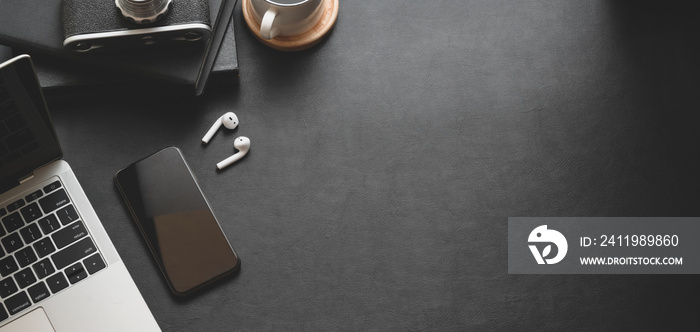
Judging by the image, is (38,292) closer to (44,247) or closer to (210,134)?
(44,247)

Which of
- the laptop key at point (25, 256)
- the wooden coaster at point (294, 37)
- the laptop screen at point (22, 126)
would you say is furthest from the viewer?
the wooden coaster at point (294, 37)

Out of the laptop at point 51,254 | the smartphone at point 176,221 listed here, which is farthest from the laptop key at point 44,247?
the smartphone at point 176,221

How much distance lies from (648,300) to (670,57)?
1.20 ft

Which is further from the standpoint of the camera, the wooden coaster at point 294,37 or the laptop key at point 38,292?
the wooden coaster at point 294,37

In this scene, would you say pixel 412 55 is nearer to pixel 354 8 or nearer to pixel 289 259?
pixel 354 8

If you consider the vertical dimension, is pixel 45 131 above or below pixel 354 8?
below

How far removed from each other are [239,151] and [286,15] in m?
0.20

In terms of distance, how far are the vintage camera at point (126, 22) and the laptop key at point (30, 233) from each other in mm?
240

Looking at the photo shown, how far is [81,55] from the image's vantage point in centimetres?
101

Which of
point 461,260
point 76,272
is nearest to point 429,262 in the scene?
point 461,260

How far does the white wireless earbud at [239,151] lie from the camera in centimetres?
106

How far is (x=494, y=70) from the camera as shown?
1128 millimetres

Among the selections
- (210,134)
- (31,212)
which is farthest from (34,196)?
(210,134)

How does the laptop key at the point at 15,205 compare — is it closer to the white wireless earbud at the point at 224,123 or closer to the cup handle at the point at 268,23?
the white wireless earbud at the point at 224,123
